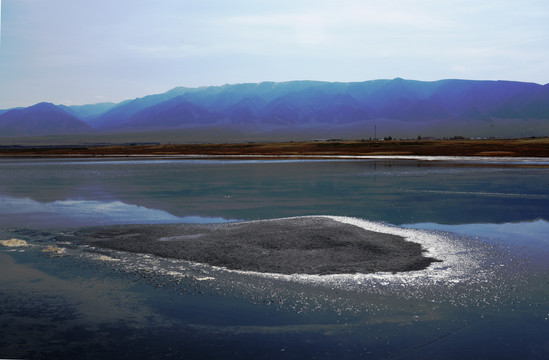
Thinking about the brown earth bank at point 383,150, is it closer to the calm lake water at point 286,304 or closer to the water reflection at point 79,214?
the water reflection at point 79,214

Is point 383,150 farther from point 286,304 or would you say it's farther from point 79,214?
point 286,304

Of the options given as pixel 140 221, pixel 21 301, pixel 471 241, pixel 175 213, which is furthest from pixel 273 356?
pixel 175 213

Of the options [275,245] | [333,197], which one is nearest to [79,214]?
[275,245]

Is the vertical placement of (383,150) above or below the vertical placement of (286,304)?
above

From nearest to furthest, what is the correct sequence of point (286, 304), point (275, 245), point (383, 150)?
point (286, 304)
point (275, 245)
point (383, 150)

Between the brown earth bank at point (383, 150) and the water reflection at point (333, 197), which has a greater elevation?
the brown earth bank at point (383, 150)

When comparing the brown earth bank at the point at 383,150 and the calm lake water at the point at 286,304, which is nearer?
the calm lake water at the point at 286,304

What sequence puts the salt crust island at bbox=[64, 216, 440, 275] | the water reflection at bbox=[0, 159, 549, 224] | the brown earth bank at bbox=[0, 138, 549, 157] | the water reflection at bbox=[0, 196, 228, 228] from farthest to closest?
the brown earth bank at bbox=[0, 138, 549, 157] → the water reflection at bbox=[0, 159, 549, 224] → the water reflection at bbox=[0, 196, 228, 228] → the salt crust island at bbox=[64, 216, 440, 275]

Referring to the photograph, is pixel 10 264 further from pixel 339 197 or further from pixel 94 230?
pixel 339 197

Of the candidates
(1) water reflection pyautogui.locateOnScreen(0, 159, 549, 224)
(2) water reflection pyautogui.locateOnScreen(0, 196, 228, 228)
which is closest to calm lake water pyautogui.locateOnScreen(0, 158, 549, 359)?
(2) water reflection pyautogui.locateOnScreen(0, 196, 228, 228)

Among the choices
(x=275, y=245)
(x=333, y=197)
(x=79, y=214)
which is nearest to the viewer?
(x=275, y=245)

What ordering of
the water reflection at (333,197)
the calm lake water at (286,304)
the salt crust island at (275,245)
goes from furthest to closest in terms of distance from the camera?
the water reflection at (333,197), the salt crust island at (275,245), the calm lake water at (286,304)

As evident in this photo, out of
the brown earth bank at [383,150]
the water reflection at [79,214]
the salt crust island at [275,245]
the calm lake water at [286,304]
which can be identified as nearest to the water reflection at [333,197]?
the water reflection at [79,214]

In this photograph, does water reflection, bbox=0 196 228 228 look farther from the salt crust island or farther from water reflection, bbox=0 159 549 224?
the salt crust island
